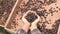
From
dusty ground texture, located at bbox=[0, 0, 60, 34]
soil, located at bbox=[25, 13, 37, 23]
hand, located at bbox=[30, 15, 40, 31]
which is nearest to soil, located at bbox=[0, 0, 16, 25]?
dusty ground texture, located at bbox=[0, 0, 60, 34]

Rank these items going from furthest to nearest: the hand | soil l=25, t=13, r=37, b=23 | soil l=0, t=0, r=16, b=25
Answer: soil l=0, t=0, r=16, b=25
soil l=25, t=13, r=37, b=23
the hand

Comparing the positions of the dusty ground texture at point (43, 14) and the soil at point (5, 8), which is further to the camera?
the soil at point (5, 8)

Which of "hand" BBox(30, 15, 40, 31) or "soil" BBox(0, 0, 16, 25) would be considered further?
"soil" BBox(0, 0, 16, 25)

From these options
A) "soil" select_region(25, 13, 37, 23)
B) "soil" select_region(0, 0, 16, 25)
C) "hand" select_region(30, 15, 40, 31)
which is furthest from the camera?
"soil" select_region(0, 0, 16, 25)

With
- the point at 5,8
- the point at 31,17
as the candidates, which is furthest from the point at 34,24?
the point at 5,8

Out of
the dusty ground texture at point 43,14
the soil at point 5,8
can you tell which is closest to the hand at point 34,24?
the dusty ground texture at point 43,14

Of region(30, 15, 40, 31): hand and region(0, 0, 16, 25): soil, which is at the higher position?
region(0, 0, 16, 25): soil

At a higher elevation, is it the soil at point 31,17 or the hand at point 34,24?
the soil at point 31,17

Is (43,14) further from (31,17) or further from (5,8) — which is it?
(5,8)

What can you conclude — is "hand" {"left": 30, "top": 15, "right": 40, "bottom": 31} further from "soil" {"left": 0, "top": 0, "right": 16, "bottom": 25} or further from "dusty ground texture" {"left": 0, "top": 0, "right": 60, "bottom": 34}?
"soil" {"left": 0, "top": 0, "right": 16, "bottom": 25}

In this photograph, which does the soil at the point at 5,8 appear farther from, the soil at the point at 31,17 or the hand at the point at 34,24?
the hand at the point at 34,24

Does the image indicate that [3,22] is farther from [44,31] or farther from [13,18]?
[44,31]

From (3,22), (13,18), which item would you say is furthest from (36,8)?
(3,22)

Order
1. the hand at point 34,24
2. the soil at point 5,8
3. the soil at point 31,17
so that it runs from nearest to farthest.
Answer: the hand at point 34,24 → the soil at point 31,17 → the soil at point 5,8
